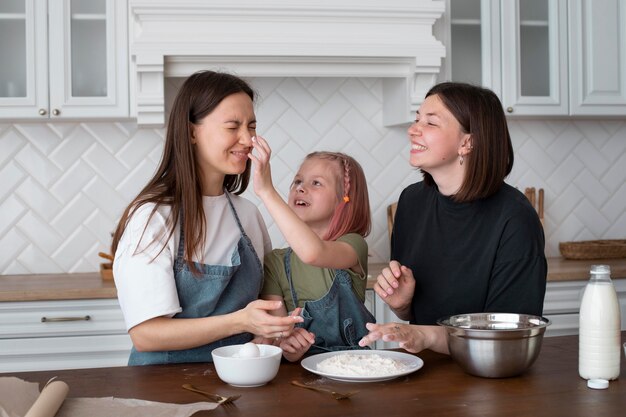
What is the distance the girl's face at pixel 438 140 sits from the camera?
84.9 inches

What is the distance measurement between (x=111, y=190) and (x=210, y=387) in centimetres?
215

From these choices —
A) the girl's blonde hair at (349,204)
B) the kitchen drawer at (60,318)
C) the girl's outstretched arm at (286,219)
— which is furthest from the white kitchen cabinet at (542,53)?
the girl's outstretched arm at (286,219)

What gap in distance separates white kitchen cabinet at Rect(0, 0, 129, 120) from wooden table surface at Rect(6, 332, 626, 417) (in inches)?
69.8

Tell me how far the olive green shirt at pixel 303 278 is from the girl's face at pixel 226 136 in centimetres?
34

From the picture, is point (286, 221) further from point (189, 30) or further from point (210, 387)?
point (189, 30)

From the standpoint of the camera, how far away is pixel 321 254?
77.3 inches

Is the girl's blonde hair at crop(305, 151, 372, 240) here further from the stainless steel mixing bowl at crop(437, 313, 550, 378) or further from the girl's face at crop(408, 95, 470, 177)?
the stainless steel mixing bowl at crop(437, 313, 550, 378)

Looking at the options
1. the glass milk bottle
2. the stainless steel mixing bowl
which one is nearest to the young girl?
the stainless steel mixing bowl

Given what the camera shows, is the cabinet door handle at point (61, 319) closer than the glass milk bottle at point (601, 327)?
No

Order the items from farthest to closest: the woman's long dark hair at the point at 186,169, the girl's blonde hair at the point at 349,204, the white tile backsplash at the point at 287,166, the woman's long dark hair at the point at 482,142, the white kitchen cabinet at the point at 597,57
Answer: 1. the white kitchen cabinet at the point at 597,57
2. the white tile backsplash at the point at 287,166
3. the girl's blonde hair at the point at 349,204
4. the woman's long dark hair at the point at 482,142
5. the woman's long dark hair at the point at 186,169

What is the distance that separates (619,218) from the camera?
4.19 metres

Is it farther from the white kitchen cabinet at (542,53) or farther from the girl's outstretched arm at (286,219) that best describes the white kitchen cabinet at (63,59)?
the girl's outstretched arm at (286,219)

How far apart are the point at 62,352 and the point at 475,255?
1.75 metres

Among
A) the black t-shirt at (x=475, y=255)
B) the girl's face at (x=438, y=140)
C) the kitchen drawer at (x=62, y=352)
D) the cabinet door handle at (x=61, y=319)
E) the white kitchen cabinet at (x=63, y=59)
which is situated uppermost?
the white kitchen cabinet at (x=63, y=59)
